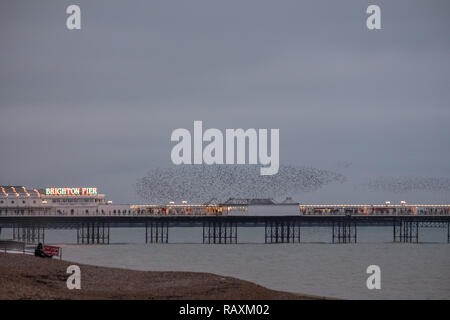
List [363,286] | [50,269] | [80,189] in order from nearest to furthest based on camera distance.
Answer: [50,269] < [363,286] < [80,189]

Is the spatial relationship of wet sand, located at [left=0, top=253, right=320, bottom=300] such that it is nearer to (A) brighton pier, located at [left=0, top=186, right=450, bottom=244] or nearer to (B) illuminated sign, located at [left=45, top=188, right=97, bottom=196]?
(A) brighton pier, located at [left=0, top=186, right=450, bottom=244]

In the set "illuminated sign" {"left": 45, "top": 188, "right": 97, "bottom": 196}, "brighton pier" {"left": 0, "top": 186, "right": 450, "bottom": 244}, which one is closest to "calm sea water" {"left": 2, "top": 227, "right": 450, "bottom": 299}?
"brighton pier" {"left": 0, "top": 186, "right": 450, "bottom": 244}

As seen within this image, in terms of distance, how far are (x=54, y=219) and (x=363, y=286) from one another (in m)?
62.5

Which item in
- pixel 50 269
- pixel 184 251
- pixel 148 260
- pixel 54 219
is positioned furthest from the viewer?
pixel 54 219

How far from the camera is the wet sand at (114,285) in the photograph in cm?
4112

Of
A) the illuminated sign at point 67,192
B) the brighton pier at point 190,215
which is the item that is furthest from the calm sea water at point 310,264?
the illuminated sign at point 67,192

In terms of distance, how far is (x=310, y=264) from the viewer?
267 feet

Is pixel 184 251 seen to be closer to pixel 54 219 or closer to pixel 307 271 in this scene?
pixel 54 219

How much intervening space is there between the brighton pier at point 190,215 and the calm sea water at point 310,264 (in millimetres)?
4179

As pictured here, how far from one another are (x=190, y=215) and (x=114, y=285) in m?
71.6
